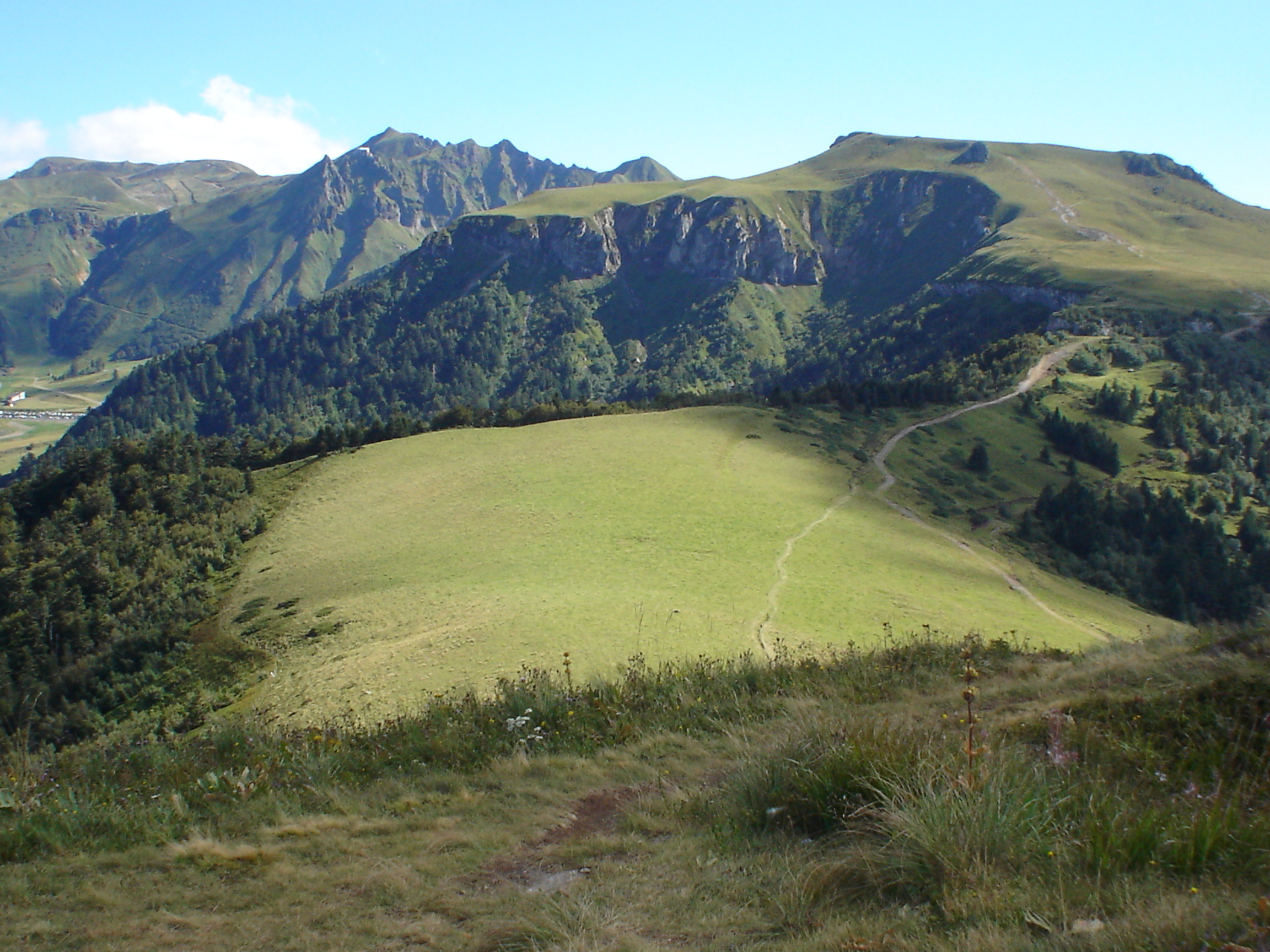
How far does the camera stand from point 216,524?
3922cm

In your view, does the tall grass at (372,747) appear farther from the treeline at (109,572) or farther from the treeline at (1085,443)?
the treeline at (1085,443)

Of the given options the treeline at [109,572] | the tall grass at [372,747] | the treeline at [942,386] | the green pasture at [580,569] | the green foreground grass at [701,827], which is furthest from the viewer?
the treeline at [942,386]

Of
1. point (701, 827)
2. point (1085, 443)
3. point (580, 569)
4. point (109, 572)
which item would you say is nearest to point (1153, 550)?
point (1085, 443)

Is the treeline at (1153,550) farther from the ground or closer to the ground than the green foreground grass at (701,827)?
closer to the ground

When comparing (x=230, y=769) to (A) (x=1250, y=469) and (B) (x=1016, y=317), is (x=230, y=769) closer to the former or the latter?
(A) (x=1250, y=469)

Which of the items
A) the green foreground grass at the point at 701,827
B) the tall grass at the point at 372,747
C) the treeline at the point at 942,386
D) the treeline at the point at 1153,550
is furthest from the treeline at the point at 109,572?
the treeline at the point at 942,386

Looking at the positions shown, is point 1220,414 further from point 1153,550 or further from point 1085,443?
point 1153,550

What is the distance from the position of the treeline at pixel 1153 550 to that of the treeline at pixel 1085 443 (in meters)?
9.83

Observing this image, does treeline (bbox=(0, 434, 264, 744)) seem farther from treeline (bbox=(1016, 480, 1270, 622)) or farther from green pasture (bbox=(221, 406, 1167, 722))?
treeline (bbox=(1016, 480, 1270, 622))

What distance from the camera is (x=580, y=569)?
26859mm

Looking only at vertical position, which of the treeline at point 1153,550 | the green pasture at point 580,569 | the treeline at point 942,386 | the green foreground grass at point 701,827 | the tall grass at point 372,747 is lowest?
the treeline at point 1153,550

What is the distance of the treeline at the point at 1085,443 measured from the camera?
2712 inches

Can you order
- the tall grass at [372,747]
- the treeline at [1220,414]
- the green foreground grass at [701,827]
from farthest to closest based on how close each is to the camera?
the treeline at [1220,414] < the tall grass at [372,747] < the green foreground grass at [701,827]

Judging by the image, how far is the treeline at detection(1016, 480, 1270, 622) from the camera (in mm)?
44812
